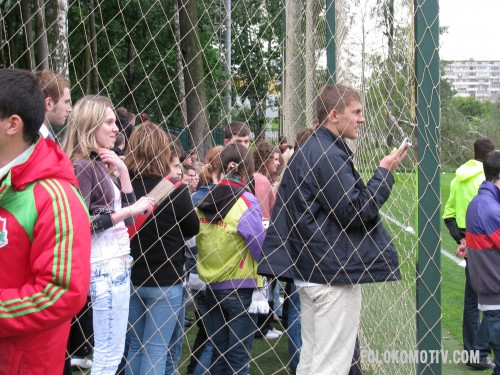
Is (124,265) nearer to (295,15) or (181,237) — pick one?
(181,237)

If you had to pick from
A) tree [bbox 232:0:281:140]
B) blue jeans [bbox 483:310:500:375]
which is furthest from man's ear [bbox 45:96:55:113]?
blue jeans [bbox 483:310:500:375]

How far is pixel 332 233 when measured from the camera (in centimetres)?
282

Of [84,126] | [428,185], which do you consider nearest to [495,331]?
[428,185]

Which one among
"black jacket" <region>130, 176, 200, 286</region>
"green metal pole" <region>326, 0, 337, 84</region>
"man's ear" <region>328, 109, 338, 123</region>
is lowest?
"black jacket" <region>130, 176, 200, 286</region>

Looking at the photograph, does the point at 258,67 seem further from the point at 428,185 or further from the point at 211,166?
the point at 428,185

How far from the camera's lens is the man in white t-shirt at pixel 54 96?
2850mm

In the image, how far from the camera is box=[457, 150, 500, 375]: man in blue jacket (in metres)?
3.62

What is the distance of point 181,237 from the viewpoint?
3.38 m

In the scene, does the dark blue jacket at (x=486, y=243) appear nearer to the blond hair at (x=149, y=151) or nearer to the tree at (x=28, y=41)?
the blond hair at (x=149, y=151)

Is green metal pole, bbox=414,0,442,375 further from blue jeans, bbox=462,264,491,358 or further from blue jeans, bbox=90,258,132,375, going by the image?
blue jeans, bbox=462,264,491,358

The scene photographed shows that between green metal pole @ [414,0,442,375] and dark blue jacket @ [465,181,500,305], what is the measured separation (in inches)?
33.3

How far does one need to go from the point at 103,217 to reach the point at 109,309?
1.43 feet

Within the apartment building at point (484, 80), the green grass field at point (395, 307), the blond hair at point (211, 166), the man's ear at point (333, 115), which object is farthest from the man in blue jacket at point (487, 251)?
the apartment building at point (484, 80)

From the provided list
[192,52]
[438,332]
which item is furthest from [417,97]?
[192,52]
